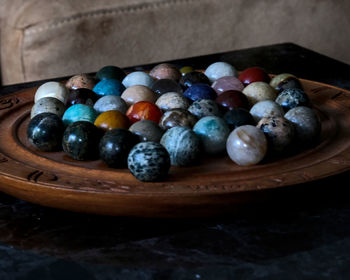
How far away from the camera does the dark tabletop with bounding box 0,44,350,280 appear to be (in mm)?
642

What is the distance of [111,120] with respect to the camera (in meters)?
0.88

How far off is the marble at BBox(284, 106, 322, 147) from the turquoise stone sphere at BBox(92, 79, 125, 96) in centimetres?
32

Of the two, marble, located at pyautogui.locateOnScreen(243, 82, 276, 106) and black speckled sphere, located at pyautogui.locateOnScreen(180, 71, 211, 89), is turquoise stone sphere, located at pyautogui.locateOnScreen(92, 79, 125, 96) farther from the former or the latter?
marble, located at pyautogui.locateOnScreen(243, 82, 276, 106)

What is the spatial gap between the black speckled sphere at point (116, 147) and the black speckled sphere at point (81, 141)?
1.0 inches

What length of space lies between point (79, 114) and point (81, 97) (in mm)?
80

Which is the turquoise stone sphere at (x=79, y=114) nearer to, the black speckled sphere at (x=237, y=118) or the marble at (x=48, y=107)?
the marble at (x=48, y=107)

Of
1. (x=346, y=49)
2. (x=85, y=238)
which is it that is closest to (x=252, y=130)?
(x=85, y=238)

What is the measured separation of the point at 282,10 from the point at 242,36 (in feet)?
0.69

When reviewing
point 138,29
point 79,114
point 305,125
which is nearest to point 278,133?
point 305,125

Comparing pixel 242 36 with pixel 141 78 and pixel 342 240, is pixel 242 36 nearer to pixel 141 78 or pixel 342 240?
pixel 141 78

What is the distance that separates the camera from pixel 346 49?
8.36ft

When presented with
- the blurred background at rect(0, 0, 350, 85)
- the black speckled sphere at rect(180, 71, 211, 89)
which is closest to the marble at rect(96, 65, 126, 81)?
the black speckled sphere at rect(180, 71, 211, 89)

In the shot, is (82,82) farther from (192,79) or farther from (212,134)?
(212,134)

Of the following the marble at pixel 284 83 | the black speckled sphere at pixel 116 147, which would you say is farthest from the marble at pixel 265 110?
the black speckled sphere at pixel 116 147
